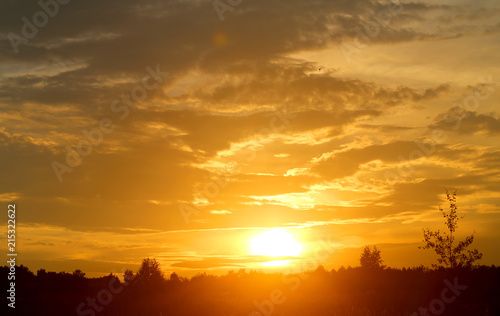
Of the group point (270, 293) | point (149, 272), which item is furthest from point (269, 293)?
point (149, 272)

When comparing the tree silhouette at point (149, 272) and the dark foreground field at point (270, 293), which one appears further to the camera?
the tree silhouette at point (149, 272)

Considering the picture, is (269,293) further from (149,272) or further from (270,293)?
(149,272)

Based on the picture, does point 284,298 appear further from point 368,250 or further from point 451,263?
point 368,250

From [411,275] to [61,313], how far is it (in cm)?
2448

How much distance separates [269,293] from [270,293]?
0.30ft

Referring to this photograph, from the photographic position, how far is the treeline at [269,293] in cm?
2558

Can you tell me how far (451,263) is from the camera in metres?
42.8

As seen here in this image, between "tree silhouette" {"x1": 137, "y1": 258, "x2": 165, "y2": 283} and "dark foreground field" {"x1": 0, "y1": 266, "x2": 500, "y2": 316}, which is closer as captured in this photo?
"dark foreground field" {"x1": 0, "y1": 266, "x2": 500, "y2": 316}

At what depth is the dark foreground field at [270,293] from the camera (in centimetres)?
2558

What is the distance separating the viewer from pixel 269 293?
33.9m

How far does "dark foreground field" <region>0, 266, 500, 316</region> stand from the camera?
25.6m

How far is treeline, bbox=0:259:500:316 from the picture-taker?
25.6 meters

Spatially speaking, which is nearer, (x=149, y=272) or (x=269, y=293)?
(x=269, y=293)

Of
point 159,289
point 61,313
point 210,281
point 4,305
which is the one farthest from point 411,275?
point 4,305
